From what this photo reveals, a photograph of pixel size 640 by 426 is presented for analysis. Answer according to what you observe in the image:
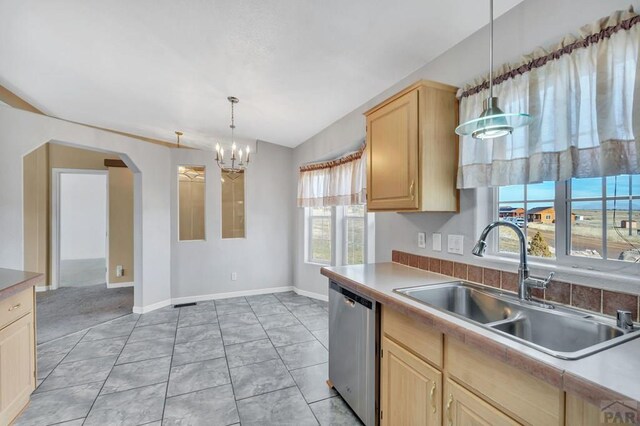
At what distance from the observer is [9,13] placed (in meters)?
2.06

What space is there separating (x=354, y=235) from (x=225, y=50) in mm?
2597

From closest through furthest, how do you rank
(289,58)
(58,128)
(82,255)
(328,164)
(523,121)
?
(523,121) < (289,58) < (58,128) < (328,164) < (82,255)

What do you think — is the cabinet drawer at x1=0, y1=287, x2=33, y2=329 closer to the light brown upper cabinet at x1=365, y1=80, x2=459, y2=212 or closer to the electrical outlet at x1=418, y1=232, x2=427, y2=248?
the light brown upper cabinet at x1=365, y1=80, x2=459, y2=212

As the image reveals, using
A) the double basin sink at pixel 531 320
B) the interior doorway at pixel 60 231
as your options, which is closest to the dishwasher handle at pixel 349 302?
the double basin sink at pixel 531 320

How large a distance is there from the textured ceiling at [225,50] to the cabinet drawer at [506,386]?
5.84ft

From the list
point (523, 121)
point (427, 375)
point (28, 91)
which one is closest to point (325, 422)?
point (427, 375)

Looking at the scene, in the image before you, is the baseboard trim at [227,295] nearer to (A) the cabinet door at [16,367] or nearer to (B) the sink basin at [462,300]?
(A) the cabinet door at [16,367]

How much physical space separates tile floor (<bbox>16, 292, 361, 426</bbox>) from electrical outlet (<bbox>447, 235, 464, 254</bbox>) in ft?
4.23

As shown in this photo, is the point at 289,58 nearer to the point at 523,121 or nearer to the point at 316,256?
the point at 523,121

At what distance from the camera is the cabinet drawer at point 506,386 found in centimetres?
88

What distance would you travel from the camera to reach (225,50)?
225cm

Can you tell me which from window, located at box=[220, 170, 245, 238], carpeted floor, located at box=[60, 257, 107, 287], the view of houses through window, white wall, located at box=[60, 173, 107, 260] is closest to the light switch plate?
the view of houses through window

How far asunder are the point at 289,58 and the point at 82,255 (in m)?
9.03

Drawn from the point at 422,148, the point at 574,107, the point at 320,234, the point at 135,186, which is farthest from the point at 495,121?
the point at 135,186
